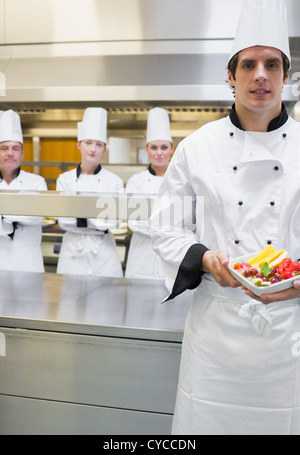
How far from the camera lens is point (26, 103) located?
3.62 metres

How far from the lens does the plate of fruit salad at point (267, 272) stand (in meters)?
0.95

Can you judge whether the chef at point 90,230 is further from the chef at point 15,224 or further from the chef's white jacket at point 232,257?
the chef's white jacket at point 232,257

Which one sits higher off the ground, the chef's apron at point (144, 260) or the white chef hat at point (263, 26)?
the white chef hat at point (263, 26)

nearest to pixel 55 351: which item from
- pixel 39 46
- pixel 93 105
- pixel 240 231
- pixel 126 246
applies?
pixel 240 231

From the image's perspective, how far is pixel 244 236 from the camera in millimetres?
1135

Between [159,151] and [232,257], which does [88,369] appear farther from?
[159,151]

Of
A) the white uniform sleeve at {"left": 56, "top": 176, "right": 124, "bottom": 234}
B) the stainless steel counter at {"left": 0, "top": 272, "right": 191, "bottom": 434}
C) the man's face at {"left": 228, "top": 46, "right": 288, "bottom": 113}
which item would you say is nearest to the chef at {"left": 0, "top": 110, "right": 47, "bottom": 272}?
the white uniform sleeve at {"left": 56, "top": 176, "right": 124, "bottom": 234}

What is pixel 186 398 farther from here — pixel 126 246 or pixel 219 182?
pixel 126 246

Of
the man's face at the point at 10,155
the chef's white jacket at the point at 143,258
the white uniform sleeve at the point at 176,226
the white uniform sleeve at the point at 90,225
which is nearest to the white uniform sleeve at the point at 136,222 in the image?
the chef's white jacket at the point at 143,258

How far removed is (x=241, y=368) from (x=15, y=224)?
2.08 metres

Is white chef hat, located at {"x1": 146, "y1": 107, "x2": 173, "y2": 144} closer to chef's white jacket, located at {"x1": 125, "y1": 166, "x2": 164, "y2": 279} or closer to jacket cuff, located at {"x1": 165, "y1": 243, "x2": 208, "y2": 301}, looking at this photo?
Answer: chef's white jacket, located at {"x1": 125, "y1": 166, "x2": 164, "y2": 279}

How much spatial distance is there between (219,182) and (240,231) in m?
0.14

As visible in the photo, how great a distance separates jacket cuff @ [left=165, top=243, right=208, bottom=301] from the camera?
3.66 feet

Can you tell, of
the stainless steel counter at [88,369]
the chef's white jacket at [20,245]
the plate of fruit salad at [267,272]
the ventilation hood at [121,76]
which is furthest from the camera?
the ventilation hood at [121,76]
